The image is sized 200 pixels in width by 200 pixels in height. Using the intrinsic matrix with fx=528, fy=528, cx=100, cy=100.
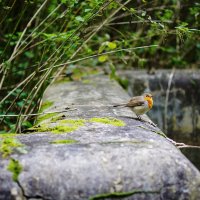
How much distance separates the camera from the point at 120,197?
7.73 feet

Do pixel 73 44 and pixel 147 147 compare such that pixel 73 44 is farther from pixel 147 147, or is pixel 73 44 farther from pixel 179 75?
pixel 179 75

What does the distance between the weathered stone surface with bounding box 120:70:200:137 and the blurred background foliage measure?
0.27 metres

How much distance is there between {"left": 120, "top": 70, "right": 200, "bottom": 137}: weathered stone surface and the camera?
19.5 feet

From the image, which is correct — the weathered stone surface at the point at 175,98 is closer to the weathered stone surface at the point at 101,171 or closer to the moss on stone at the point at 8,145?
the weathered stone surface at the point at 101,171

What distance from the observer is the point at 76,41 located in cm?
381

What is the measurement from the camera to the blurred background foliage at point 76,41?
377cm

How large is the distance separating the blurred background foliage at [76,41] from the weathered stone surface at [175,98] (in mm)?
271

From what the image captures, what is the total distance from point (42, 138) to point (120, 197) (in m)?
0.63

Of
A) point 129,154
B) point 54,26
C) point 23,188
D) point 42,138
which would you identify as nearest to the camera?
point 23,188

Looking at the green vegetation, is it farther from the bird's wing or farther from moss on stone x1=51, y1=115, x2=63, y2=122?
the bird's wing

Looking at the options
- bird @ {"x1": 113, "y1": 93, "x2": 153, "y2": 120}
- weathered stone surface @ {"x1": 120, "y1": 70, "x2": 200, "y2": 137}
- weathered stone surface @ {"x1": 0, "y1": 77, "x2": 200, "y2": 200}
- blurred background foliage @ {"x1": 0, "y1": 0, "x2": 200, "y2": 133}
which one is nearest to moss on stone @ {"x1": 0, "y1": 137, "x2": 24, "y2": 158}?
weathered stone surface @ {"x1": 0, "y1": 77, "x2": 200, "y2": 200}

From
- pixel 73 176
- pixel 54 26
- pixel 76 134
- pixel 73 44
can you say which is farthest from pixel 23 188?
pixel 54 26

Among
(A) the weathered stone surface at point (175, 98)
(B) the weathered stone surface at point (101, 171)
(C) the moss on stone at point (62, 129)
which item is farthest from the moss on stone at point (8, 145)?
(A) the weathered stone surface at point (175, 98)

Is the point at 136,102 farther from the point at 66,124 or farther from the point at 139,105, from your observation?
the point at 66,124
